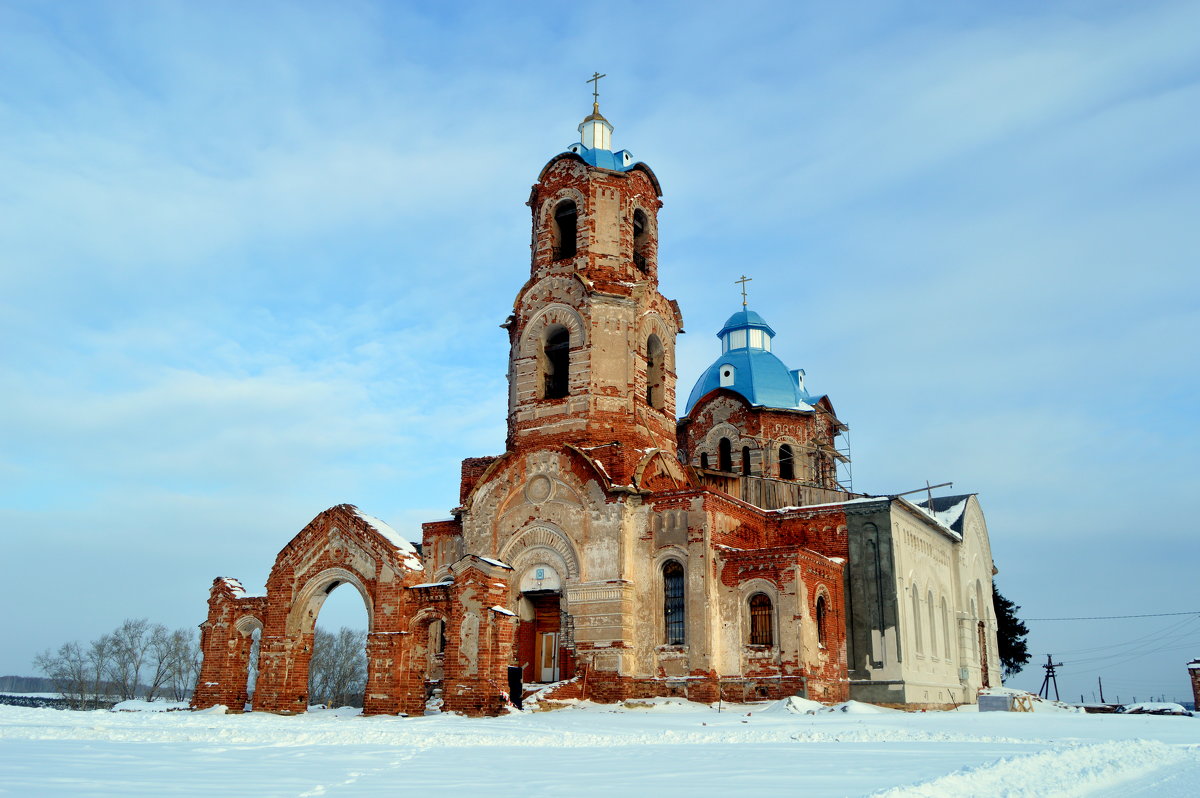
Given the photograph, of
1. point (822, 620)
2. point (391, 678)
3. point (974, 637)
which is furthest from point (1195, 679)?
point (391, 678)

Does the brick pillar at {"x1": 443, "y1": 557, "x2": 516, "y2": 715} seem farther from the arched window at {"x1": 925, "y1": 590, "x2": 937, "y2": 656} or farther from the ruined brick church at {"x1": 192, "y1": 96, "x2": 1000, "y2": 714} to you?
the arched window at {"x1": 925, "y1": 590, "x2": 937, "y2": 656}

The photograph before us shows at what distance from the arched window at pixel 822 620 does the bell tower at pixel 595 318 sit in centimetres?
563

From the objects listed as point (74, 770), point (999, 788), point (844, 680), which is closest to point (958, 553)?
point (844, 680)

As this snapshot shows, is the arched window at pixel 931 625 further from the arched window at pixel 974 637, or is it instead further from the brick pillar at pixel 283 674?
the brick pillar at pixel 283 674

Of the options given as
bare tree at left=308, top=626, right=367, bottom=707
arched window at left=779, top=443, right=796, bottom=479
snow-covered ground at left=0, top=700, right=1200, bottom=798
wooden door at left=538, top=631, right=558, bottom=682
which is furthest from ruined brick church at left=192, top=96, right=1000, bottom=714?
bare tree at left=308, top=626, right=367, bottom=707

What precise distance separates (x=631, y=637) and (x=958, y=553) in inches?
581

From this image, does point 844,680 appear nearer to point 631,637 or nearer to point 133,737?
point 631,637

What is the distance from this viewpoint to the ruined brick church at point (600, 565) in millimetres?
→ 20734

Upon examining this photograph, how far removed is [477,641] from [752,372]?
19036 mm

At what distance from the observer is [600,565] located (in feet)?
76.5

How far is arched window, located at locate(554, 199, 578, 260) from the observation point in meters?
27.0

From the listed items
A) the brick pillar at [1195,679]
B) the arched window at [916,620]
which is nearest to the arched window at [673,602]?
the arched window at [916,620]

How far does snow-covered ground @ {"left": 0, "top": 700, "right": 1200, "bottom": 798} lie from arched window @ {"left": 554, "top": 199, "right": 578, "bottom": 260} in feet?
47.0

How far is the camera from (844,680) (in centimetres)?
2373
